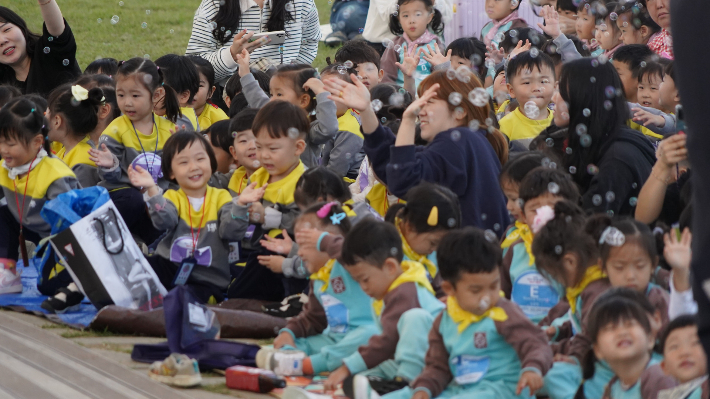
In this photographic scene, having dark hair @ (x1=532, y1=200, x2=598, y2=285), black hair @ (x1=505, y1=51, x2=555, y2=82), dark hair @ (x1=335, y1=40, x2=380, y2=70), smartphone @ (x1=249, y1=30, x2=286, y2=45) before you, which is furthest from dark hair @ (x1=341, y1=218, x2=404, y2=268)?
smartphone @ (x1=249, y1=30, x2=286, y2=45)

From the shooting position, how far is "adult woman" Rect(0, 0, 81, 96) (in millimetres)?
6094

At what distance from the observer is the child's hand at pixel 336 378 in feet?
9.80

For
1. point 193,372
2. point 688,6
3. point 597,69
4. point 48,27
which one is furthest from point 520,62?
point 688,6

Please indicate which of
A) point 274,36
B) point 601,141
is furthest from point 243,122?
point 274,36

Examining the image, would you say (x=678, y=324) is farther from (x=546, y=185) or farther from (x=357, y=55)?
(x=357, y=55)

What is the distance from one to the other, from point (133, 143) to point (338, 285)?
218 centimetres

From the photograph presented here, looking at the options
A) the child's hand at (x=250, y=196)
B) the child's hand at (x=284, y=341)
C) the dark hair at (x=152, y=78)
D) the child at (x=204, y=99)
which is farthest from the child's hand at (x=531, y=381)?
the child at (x=204, y=99)

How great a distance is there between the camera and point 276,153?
4.12 meters

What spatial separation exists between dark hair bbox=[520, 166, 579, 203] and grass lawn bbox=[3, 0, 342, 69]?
7.58 metres

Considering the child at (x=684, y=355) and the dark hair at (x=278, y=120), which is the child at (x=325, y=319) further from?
the child at (x=684, y=355)

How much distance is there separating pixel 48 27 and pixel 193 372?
368 centimetres

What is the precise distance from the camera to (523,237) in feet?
10.9

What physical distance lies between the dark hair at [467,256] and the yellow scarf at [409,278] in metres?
0.26

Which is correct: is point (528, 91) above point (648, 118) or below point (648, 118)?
above
